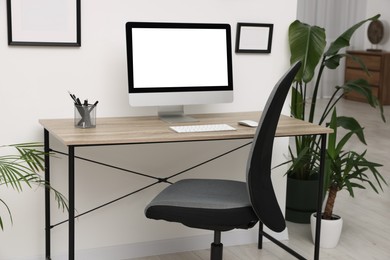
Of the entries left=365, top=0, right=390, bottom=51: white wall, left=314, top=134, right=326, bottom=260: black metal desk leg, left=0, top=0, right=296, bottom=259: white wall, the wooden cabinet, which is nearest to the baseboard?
left=0, top=0, right=296, bottom=259: white wall

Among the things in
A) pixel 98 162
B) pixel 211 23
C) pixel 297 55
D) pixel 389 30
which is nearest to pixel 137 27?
pixel 211 23

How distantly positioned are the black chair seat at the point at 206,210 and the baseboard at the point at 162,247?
751mm

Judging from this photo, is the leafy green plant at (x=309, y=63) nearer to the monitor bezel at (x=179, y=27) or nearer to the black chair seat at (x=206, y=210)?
the monitor bezel at (x=179, y=27)

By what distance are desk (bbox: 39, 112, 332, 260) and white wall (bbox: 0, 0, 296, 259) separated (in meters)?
0.08

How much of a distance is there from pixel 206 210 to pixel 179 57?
2.76 feet

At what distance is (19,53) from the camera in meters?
2.79

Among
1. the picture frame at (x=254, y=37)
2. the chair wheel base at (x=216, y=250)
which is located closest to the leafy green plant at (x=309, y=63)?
the picture frame at (x=254, y=37)

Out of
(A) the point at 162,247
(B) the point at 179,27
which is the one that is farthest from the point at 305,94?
(A) the point at 162,247

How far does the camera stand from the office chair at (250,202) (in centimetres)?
226

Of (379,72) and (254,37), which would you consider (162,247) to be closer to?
(254,37)

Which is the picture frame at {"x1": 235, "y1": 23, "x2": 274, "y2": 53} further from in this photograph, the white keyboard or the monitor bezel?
the white keyboard

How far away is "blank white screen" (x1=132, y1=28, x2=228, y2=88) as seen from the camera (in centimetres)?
282

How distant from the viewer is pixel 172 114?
2977mm

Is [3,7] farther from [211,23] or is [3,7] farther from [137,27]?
[211,23]
